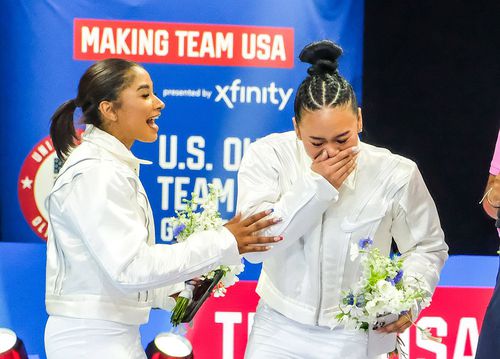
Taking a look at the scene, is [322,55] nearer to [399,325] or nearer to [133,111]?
[133,111]

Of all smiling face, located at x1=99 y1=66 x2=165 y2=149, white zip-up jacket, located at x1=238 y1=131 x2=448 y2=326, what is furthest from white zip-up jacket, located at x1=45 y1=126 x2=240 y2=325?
white zip-up jacket, located at x1=238 y1=131 x2=448 y2=326

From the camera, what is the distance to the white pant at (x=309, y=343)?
3336 mm

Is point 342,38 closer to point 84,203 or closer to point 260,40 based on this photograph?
point 260,40

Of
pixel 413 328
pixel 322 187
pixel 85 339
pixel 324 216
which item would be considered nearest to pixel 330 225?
pixel 324 216

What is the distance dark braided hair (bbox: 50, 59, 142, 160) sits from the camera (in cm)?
338

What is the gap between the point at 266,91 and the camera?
5969 mm

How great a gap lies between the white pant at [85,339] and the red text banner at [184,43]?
120 inches

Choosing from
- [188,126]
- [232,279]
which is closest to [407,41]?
[188,126]

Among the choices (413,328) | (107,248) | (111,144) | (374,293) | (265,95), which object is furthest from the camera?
(265,95)

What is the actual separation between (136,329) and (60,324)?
0.26m

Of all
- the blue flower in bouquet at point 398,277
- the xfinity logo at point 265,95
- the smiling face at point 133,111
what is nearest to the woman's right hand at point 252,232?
the blue flower in bouquet at point 398,277

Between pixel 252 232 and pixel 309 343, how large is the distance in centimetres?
45

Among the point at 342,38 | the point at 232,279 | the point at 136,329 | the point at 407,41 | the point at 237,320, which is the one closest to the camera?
the point at 136,329

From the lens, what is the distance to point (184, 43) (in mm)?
6023
